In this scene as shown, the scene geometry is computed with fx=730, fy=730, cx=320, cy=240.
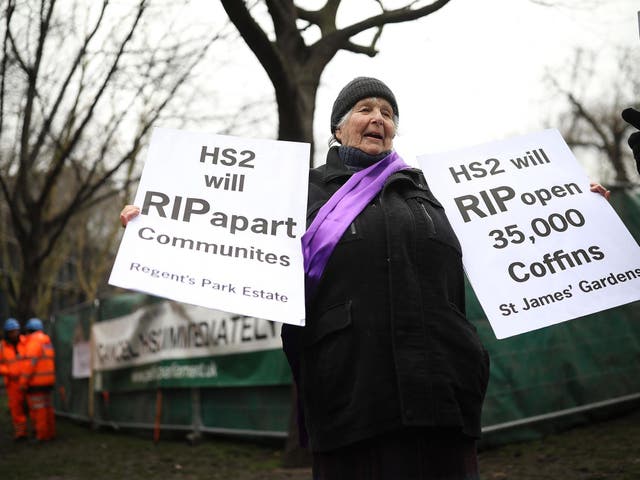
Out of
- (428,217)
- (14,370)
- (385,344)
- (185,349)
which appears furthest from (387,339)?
(14,370)

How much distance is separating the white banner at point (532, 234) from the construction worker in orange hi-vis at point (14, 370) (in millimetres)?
10228

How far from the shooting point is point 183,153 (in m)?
2.92

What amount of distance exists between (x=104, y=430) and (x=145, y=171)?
1048 cm

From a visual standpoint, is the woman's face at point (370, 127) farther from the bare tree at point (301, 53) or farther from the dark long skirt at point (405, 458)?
the bare tree at point (301, 53)

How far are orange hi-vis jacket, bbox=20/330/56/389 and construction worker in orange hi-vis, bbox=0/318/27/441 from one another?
0.68 ft

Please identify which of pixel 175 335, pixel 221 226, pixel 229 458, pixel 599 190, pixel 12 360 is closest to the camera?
pixel 221 226

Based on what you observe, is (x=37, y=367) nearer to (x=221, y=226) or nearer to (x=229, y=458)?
(x=229, y=458)

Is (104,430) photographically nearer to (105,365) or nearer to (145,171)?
(105,365)

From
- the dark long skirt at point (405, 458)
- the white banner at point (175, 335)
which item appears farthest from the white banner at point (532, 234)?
the white banner at point (175, 335)

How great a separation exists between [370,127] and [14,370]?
34.7ft

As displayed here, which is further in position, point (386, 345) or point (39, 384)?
point (39, 384)

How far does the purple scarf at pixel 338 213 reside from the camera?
246 centimetres

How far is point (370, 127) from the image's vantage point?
269cm

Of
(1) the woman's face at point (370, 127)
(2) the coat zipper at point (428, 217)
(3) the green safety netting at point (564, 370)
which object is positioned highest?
(3) the green safety netting at point (564, 370)
